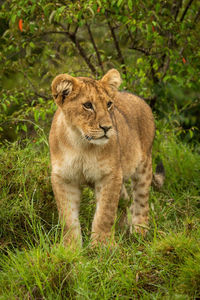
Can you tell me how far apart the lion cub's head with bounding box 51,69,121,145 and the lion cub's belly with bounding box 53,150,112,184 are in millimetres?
185

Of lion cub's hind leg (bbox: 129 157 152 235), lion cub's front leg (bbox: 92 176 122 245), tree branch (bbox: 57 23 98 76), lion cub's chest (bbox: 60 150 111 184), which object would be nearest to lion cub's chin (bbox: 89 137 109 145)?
lion cub's chest (bbox: 60 150 111 184)

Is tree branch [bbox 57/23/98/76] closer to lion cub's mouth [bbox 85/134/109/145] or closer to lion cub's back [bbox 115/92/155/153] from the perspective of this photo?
lion cub's back [bbox 115/92/155/153]

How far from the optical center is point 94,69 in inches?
255

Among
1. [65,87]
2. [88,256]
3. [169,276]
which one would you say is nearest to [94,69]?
[65,87]

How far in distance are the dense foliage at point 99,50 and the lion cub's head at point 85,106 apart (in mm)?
1088

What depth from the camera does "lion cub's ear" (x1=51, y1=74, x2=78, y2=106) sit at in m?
4.04

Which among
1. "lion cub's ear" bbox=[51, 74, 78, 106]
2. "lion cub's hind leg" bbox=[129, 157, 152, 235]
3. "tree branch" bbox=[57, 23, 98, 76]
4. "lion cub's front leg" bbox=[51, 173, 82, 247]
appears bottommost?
"lion cub's hind leg" bbox=[129, 157, 152, 235]

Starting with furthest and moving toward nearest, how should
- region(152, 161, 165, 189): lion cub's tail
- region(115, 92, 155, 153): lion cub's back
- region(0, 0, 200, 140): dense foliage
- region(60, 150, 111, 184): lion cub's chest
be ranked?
region(152, 161, 165, 189): lion cub's tail → region(0, 0, 200, 140): dense foliage → region(115, 92, 155, 153): lion cub's back → region(60, 150, 111, 184): lion cub's chest

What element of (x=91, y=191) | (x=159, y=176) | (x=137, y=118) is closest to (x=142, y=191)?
(x=159, y=176)

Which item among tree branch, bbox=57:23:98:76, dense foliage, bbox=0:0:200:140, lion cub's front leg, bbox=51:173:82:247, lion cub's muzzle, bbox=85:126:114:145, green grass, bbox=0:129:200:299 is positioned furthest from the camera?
tree branch, bbox=57:23:98:76

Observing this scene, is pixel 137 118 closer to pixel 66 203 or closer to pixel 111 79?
pixel 111 79

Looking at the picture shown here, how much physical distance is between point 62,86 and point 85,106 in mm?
248

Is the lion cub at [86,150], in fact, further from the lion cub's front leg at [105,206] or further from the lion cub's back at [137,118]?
the lion cub's back at [137,118]

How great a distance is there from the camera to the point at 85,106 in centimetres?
407
